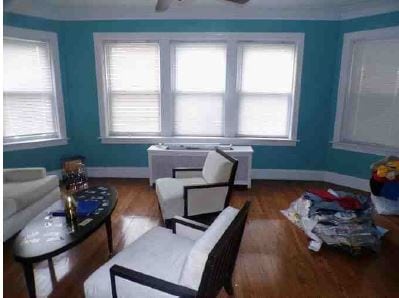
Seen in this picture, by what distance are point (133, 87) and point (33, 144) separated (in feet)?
5.76

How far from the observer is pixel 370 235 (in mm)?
2535

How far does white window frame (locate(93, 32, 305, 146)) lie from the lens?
4023mm

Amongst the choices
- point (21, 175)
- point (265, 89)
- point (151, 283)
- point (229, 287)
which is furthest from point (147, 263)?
point (265, 89)

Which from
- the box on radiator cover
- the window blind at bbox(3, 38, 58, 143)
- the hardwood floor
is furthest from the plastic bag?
the window blind at bbox(3, 38, 58, 143)

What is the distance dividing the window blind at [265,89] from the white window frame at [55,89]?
2.84 metres

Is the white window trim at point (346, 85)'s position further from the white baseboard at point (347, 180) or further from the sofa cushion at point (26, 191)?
the sofa cushion at point (26, 191)

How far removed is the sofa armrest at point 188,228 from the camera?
1.95m

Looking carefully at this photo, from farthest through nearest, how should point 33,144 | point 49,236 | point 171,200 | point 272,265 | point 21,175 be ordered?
1. point 33,144
2. point 21,175
3. point 171,200
4. point 272,265
5. point 49,236

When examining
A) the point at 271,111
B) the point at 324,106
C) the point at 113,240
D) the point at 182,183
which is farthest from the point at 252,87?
the point at 113,240

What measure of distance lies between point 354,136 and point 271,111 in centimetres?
131

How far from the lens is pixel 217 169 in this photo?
2955 mm

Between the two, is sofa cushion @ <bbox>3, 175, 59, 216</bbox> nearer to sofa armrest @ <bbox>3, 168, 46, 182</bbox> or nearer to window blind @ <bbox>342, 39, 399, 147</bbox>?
sofa armrest @ <bbox>3, 168, 46, 182</bbox>

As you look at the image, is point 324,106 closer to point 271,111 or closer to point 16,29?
point 271,111

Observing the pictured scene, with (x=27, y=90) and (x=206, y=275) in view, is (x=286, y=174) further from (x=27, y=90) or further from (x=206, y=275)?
(x=27, y=90)
